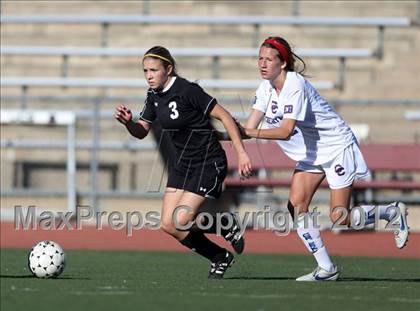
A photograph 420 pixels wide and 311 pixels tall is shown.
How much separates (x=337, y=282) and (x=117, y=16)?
40.7 feet

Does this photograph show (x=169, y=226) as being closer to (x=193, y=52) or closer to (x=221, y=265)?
(x=221, y=265)

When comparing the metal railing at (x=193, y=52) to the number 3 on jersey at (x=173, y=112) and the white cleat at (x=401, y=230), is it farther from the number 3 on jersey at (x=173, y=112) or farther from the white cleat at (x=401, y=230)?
the number 3 on jersey at (x=173, y=112)

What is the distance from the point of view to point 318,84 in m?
19.0

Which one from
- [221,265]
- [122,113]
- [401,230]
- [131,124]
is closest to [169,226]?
[221,265]

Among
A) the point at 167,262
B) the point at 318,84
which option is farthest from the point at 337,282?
the point at 318,84

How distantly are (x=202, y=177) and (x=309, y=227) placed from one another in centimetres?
99

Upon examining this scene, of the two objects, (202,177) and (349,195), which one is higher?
(202,177)

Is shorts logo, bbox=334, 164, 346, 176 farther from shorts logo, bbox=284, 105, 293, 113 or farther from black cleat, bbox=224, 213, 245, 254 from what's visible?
black cleat, bbox=224, 213, 245, 254


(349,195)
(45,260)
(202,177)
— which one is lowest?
(45,260)

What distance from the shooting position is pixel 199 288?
8.21 meters

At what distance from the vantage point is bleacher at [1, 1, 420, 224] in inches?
712

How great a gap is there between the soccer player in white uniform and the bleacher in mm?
7385

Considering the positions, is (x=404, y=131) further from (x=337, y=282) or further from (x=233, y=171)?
(x=337, y=282)

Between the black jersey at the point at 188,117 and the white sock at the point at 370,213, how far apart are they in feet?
4.03
